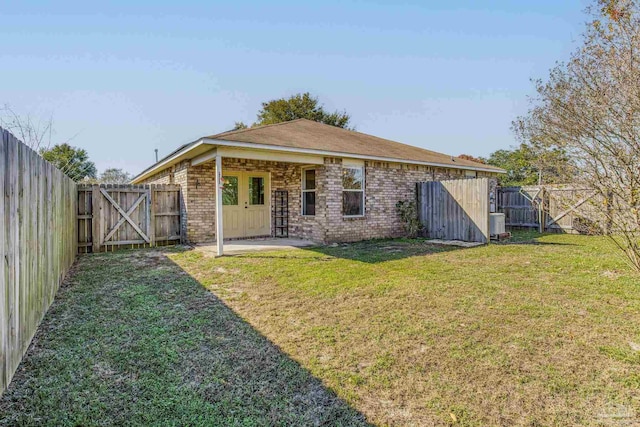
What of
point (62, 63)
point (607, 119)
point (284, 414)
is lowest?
point (284, 414)

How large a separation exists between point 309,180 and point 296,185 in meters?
0.66

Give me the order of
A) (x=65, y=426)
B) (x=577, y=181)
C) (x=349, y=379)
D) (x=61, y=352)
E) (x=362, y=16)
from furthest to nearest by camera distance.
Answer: (x=362, y=16)
(x=577, y=181)
(x=61, y=352)
(x=349, y=379)
(x=65, y=426)

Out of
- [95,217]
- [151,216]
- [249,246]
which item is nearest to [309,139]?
[249,246]

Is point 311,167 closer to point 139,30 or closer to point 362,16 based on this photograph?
point 362,16

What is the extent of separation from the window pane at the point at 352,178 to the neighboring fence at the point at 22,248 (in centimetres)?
744

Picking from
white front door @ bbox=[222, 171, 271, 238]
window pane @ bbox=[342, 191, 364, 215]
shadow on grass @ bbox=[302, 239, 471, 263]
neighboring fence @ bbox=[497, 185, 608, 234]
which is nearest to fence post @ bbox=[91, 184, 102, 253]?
white front door @ bbox=[222, 171, 271, 238]

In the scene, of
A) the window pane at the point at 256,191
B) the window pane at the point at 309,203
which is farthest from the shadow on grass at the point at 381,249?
the window pane at the point at 256,191

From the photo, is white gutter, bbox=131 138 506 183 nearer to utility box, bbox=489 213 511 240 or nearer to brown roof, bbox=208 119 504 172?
brown roof, bbox=208 119 504 172

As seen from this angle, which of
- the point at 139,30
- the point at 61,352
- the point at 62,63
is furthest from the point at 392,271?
the point at 62,63

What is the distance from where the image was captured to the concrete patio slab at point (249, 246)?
8666 mm

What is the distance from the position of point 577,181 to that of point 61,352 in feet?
20.3

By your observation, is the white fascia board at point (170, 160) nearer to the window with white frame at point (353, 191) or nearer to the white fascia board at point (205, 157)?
the white fascia board at point (205, 157)

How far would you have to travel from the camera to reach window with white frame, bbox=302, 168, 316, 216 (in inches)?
416

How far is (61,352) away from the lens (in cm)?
306
